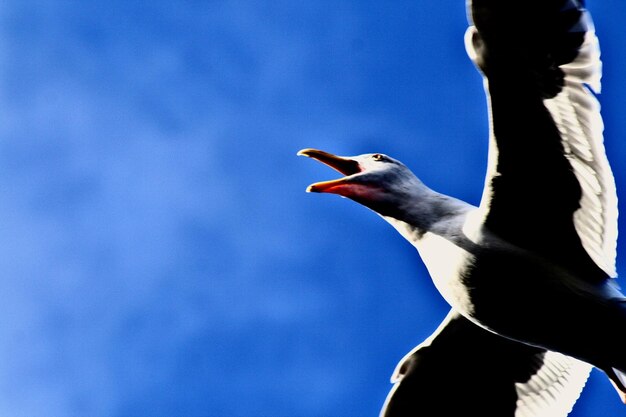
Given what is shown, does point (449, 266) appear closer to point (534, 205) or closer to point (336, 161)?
point (534, 205)

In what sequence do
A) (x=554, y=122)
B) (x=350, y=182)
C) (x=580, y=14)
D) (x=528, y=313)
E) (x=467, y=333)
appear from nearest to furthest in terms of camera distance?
(x=580, y=14)
(x=554, y=122)
(x=528, y=313)
(x=350, y=182)
(x=467, y=333)

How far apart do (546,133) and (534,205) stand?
775 millimetres

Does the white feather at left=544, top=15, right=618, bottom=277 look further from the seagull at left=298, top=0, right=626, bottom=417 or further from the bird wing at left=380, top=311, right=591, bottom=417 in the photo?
the bird wing at left=380, top=311, right=591, bottom=417

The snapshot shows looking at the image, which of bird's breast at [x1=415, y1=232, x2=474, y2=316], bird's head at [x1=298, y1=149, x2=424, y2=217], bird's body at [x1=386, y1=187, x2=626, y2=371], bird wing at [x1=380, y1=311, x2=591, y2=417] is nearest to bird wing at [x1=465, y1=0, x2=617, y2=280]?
→ bird's body at [x1=386, y1=187, x2=626, y2=371]

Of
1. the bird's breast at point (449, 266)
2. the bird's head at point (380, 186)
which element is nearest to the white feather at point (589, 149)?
the bird's breast at point (449, 266)

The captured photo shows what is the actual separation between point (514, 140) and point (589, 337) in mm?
1953

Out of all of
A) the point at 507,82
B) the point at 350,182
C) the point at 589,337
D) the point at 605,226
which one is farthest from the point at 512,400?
the point at 507,82

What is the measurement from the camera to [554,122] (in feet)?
21.5

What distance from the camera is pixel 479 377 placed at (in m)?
8.91

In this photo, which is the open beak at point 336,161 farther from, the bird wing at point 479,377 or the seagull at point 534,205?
the bird wing at point 479,377

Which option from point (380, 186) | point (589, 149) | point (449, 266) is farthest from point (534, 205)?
point (380, 186)

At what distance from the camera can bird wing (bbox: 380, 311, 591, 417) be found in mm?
8500

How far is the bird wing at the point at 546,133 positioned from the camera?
6.17 m

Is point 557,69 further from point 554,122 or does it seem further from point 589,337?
point 589,337
